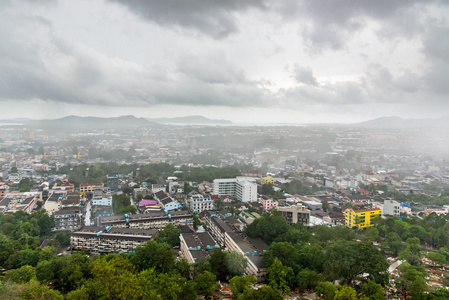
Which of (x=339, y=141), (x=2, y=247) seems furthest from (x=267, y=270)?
(x=339, y=141)

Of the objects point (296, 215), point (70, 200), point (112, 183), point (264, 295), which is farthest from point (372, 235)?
point (112, 183)

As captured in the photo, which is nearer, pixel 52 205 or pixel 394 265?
pixel 394 265

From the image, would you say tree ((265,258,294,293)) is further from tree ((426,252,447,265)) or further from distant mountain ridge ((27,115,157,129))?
distant mountain ridge ((27,115,157,129))

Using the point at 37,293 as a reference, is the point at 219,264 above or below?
below

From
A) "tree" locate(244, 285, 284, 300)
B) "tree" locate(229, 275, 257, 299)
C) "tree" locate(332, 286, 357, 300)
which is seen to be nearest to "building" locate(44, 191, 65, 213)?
"tree" locate(229, 275, 257, 299)

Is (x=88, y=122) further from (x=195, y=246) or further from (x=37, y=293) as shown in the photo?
(x=37, y=293)

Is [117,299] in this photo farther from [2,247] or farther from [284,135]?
[284,135]
